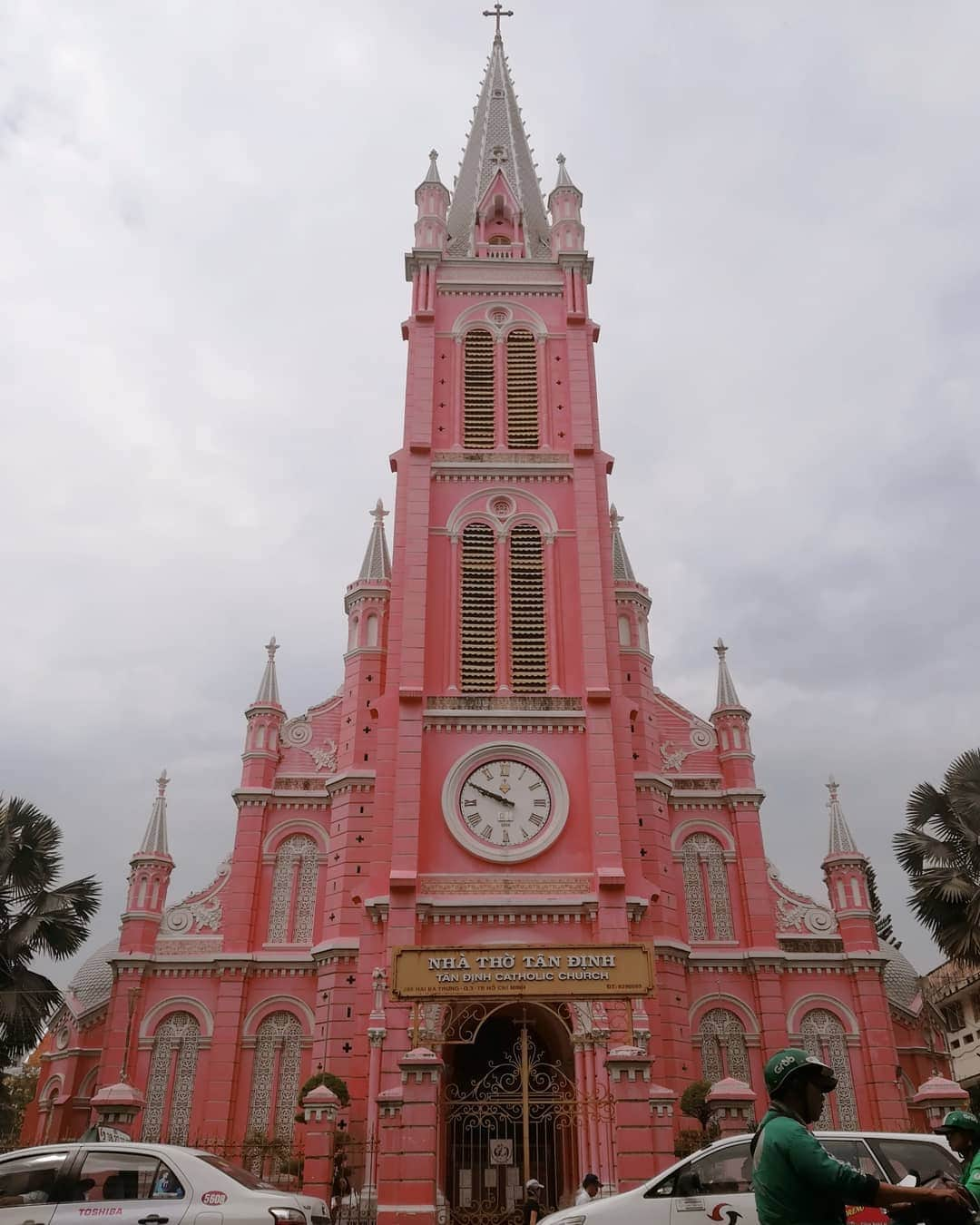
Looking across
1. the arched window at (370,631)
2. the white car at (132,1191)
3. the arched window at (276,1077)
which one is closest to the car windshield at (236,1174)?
the white car at (132,1191)

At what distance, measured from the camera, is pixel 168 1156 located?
8.28 meters

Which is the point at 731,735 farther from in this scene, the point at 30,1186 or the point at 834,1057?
the point at 30,1186

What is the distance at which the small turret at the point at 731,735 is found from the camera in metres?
28.9

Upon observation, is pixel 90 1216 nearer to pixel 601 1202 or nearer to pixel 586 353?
pixel 601 1202

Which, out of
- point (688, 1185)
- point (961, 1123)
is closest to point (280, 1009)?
point (688, 1185)

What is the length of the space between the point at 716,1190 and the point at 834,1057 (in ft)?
62.0

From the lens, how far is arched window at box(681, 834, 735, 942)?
88.4 ft

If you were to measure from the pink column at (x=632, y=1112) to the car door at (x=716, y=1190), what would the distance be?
7230 mm

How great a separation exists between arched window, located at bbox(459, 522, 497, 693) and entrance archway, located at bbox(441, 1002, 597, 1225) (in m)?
7.58

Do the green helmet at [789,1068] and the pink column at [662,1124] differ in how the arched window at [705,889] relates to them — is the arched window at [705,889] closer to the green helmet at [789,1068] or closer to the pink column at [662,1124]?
the pink column at [662,1124]

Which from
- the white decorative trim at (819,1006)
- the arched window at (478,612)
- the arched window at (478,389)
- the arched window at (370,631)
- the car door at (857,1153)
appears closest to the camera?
the car door at (857,1153)

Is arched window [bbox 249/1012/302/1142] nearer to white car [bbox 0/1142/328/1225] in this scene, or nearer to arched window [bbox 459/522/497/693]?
arched window [bbox 459/522/497/693]

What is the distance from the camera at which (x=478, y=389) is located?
Answer: 2888cm

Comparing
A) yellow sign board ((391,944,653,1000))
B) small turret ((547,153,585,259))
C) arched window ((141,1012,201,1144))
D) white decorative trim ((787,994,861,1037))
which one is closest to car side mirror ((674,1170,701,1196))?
yellow sign board ((391,944,653,1000))
